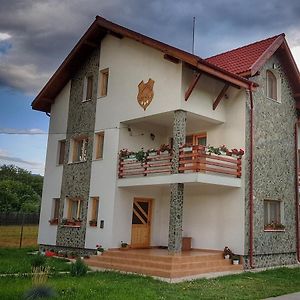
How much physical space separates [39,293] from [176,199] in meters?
7.10

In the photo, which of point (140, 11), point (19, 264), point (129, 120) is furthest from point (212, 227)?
point (140, 11)

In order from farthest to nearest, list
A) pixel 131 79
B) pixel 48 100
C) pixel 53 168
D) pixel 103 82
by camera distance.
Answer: pixel 48 100 → pixel 53 168 → pixel 103 82 → pixel 131 79

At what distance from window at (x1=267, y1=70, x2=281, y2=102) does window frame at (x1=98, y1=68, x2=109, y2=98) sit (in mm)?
6999

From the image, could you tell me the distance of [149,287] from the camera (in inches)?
431

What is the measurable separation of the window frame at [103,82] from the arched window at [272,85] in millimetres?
6969

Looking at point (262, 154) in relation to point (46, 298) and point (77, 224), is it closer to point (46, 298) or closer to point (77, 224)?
point (77, 224)

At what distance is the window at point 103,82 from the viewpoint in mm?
18797

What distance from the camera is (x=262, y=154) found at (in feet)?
53.5

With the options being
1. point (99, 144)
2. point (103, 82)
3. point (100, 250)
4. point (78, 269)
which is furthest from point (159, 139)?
point (78, 269)

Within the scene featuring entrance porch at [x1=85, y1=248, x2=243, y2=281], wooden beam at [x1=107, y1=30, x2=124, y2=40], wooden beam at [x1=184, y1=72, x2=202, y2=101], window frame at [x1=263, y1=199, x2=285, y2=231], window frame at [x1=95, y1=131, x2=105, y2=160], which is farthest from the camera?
window frame at [x1=95, y1=131, x2=105, y2=160]

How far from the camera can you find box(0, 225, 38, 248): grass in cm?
2352

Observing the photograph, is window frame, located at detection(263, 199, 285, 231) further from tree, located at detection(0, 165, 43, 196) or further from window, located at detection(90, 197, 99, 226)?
tree, located at detection(0, 165, 43, 196)

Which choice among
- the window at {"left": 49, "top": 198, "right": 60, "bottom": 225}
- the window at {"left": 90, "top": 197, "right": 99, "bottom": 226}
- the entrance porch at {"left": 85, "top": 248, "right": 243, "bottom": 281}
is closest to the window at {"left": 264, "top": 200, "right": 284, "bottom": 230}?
the entrance porch at {"left": 85, "top": 248, "right": 243, "bottom": 281}

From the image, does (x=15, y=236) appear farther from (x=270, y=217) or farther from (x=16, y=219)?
(x=270, y=217)
